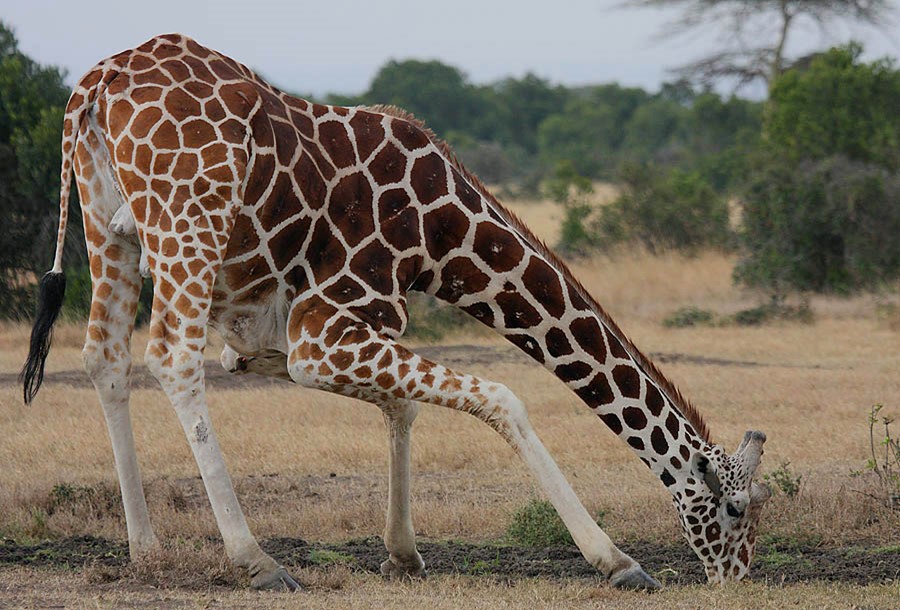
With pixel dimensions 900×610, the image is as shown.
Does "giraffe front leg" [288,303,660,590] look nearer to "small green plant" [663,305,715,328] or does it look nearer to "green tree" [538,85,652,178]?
"small green plant" [663,305,715,328]

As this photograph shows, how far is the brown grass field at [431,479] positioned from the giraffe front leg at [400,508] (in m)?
0.19

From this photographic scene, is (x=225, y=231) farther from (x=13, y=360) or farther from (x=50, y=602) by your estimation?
(x=13, y=360)

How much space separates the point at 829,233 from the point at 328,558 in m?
13.8

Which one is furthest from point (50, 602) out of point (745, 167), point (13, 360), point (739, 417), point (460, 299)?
point (745, 167)

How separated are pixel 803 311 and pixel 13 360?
9883mm

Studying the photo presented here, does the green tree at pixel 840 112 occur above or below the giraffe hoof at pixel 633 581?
above

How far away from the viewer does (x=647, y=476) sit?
28.1 ft

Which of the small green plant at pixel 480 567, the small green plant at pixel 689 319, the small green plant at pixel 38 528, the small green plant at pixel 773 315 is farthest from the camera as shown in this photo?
the small green plant at pixel 773 315

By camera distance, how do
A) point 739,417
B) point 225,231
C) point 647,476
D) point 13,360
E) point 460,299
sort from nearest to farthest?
1. point 225,231
2. point 460,299
3. point 647,476
4. point 739,417
5. point 13,360

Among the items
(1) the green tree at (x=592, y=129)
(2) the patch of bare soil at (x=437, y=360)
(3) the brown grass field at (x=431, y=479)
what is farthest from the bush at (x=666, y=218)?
(1) the green tree at (x=592, y=129)

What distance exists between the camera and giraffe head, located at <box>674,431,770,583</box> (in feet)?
19.7

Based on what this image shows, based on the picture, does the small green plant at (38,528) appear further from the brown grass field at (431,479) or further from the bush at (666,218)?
the bush at (666,218)

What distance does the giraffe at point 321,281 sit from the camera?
18.8 ft

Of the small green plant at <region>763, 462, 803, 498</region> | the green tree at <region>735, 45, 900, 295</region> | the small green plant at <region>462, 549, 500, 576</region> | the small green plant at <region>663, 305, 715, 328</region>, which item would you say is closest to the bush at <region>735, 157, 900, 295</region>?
the green tree at <region>735, 45, 900, 295</region>
